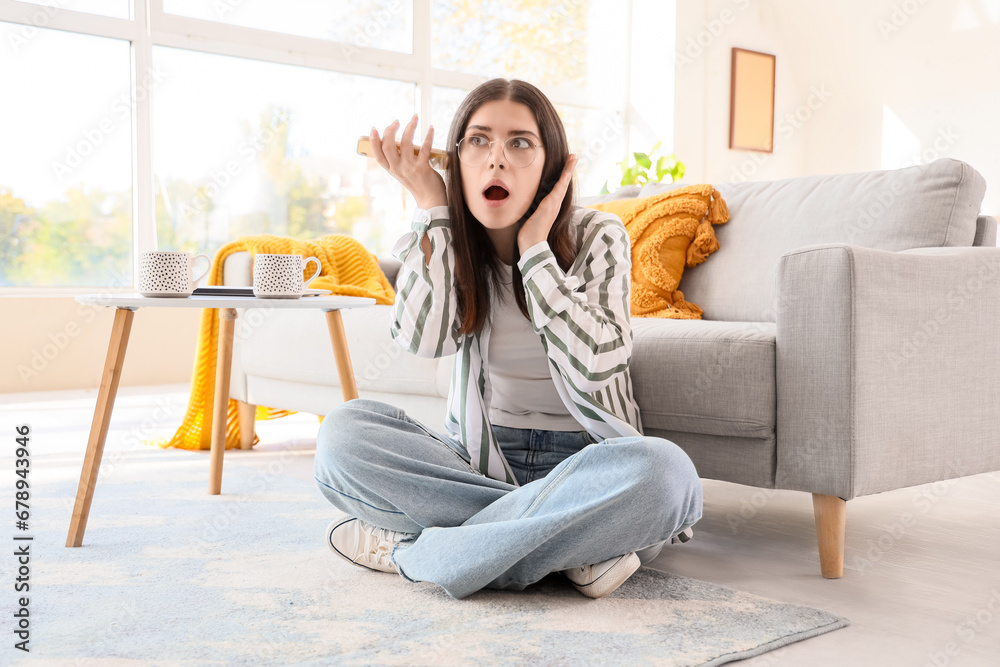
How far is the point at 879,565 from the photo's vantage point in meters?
1.48

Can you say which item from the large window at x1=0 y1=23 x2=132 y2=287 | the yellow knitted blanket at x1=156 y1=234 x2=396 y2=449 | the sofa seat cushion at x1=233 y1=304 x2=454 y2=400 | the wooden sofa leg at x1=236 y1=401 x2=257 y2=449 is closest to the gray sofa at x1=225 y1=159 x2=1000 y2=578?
the sofa seat cushion at x1=233 y1=304 x2=454 y2=400

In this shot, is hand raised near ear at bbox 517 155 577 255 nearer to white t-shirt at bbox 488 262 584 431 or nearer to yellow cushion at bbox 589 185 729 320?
white t-shirt at bbox 488 262 584 431

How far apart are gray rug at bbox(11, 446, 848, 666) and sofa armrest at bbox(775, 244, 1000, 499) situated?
0.95 feet

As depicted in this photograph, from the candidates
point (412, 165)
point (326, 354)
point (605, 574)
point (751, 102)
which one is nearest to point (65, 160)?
point (326, 354)

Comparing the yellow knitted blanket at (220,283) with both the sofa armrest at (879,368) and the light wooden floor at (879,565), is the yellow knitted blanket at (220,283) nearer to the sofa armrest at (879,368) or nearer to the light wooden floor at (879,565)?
the light wooden floor at (879,565)

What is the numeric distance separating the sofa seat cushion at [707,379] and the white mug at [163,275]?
33.5 inches

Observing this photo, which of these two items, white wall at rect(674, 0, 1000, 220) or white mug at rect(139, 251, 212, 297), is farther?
white wall at rect(674, 0, 1000, 220)

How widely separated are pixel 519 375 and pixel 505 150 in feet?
1.20

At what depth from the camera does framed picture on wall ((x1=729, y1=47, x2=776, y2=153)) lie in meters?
5.91

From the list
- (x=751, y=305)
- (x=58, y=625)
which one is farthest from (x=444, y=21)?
(x=58, y=625)

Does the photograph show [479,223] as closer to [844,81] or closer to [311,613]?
[311,613]

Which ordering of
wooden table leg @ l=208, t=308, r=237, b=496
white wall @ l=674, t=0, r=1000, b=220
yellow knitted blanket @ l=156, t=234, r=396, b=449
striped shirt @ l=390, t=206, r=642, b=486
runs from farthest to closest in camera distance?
white wall @ l=674, t=0, r=1000, b=220
yellow knitted blanket @ l=156, t=234, r=396, b=449
wooden table leg @ l=208, t=308, r=237, b=496
striped shirt @ l=390, t=206, r=642, b=486

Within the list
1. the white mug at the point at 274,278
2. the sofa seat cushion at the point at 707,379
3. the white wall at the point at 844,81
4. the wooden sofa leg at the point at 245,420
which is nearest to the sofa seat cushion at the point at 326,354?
the wooden sofa leg at the point at 245,420

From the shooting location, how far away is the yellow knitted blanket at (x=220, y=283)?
2.50m
